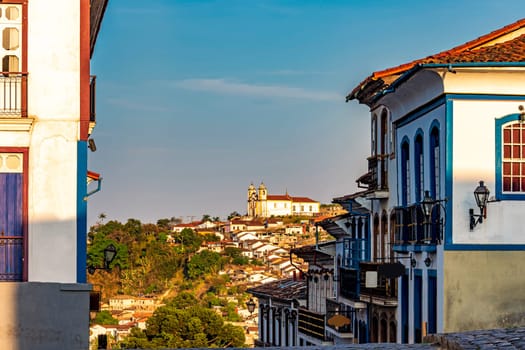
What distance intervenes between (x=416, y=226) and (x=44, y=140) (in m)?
10.2

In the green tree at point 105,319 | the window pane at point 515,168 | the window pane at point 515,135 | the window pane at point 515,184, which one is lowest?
the green tree at point 105,319

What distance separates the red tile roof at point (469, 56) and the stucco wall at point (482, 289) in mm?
3451

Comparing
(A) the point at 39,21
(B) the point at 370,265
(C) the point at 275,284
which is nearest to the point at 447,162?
(B) the point at 370,265

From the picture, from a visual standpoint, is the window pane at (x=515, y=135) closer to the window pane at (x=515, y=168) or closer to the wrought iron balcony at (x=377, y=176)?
the window pane at (x=515, y=168)

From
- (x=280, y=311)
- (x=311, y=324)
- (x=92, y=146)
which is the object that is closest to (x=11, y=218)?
(x=92, y=146)

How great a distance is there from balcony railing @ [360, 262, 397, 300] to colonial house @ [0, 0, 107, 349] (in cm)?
1161

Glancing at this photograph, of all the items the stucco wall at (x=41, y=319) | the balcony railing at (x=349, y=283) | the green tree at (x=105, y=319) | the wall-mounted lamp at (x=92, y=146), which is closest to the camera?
the stucco wall at (x=41, y=319)

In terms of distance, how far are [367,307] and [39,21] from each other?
55.0ft

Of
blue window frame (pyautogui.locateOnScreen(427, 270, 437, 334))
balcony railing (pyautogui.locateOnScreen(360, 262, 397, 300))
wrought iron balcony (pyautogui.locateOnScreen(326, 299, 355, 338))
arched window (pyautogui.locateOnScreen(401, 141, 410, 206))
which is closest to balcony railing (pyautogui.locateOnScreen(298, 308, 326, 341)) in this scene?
wrought iron balcony (pyautogui.locateOnScreen(326, 299, 355, 338))

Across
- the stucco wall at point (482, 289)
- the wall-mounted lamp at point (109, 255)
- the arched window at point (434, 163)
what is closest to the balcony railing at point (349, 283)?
the arched window at point (434, 163)

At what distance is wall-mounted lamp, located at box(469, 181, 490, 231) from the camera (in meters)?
24.4

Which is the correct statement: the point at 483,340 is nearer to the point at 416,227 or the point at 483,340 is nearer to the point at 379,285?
the point at 416,227

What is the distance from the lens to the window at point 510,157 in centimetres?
2502

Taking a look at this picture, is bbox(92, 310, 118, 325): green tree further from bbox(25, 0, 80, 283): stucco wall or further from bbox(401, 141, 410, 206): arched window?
bbox(25, 0, 80, 283): stucco wall
